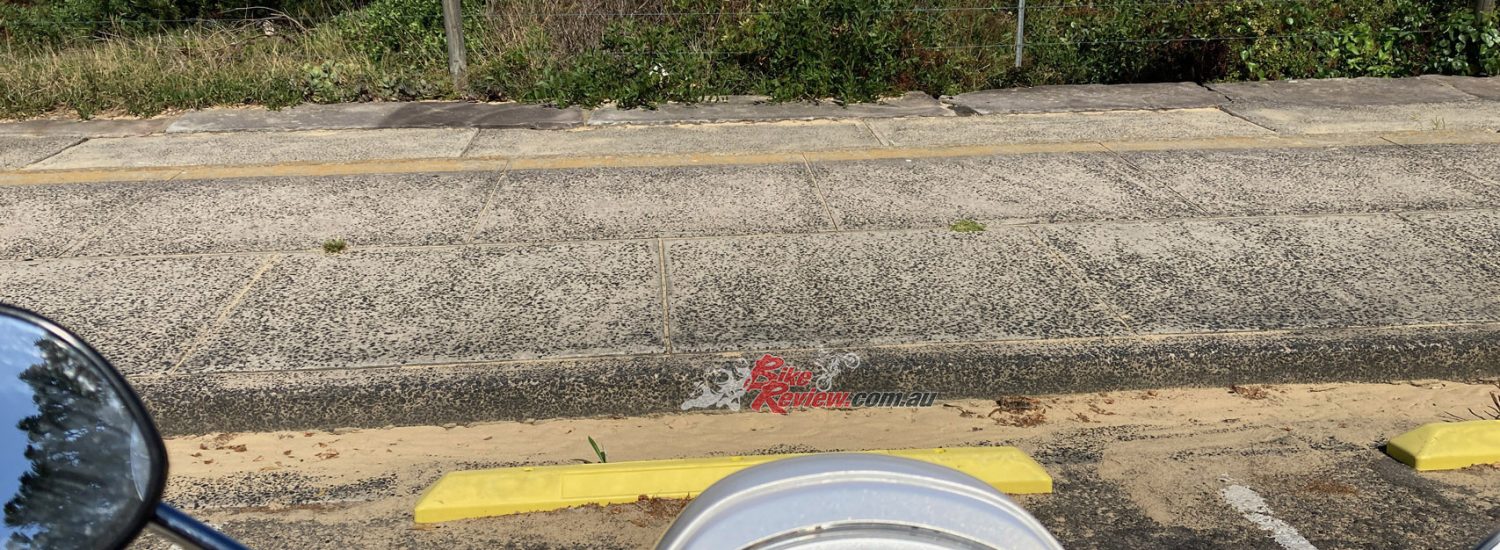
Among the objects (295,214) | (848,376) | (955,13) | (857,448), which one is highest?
(955,13)

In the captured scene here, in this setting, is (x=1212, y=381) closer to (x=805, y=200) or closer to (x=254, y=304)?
(x=805, y=200)

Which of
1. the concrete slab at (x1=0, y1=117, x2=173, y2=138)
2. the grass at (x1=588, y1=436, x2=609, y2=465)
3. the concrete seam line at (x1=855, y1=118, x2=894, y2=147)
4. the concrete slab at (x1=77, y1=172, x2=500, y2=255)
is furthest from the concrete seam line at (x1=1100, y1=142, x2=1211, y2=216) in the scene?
the concrete slab at (x1=0, y1=117, x2=173, y2=138)

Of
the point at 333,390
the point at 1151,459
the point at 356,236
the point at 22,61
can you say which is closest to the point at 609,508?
the point at 333,390

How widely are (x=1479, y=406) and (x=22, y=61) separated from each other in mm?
10030

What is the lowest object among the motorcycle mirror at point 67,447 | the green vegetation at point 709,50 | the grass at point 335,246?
the grass at point 335,246

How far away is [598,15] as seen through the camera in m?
10.0

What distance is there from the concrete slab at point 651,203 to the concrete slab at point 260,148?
3.53ft

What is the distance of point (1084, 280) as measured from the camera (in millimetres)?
4875

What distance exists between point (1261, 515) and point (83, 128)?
25.1ft

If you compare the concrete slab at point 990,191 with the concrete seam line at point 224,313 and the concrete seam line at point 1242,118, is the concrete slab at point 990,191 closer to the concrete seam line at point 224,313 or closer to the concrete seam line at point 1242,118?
the concrete seam line at point 1242,118

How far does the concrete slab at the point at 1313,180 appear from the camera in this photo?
5.87 m

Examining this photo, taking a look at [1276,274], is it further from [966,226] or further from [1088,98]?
[1088,98]

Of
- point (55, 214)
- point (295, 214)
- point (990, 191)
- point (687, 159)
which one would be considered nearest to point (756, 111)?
point (687, 159)

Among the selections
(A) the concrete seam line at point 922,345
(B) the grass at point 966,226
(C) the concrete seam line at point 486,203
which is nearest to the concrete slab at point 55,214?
(C) the concrete seam line at point 486,203
